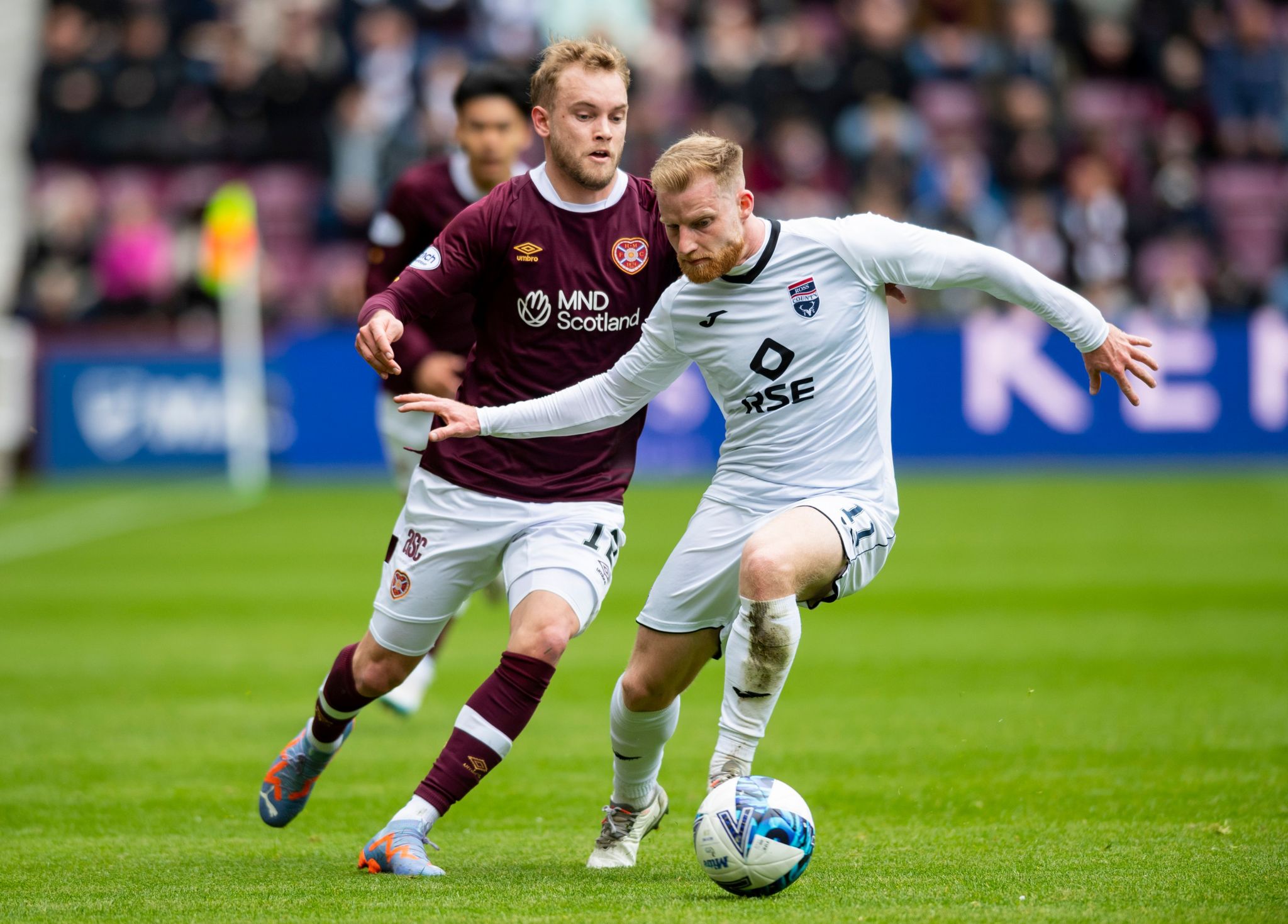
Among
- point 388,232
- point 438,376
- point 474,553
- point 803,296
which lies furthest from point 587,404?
point 388,232

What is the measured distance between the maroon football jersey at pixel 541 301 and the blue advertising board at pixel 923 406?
43.1 ft

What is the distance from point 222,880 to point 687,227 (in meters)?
2.49

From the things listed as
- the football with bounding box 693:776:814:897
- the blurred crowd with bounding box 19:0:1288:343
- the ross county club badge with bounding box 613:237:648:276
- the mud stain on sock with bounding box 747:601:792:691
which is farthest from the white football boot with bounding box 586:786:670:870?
the blurred crowd with bounding box 19:0:1288:343

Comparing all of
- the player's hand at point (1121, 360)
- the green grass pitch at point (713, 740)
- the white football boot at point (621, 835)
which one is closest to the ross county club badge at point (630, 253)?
the player's hand at point (1121, 360)

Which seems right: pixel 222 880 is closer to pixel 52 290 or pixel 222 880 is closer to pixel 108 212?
pixel 52 290

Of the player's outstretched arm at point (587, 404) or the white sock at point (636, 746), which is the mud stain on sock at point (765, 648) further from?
the player's outstretched arm at point (587, 404)

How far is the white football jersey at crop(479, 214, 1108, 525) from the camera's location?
17.5 ft

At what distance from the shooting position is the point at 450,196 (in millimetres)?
7598

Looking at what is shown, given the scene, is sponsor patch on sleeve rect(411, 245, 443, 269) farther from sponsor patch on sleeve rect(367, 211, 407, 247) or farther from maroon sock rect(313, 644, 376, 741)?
sponsor patch on sleeve rect(367, 211, 407, 247)

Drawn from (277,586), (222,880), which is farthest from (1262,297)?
(222,880)

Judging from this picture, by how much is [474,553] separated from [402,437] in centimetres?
267

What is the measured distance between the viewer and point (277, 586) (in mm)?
13148

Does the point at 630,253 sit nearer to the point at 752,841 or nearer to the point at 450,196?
the point at 752,841

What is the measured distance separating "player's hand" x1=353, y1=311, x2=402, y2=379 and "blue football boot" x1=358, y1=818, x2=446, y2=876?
4.69 ft
